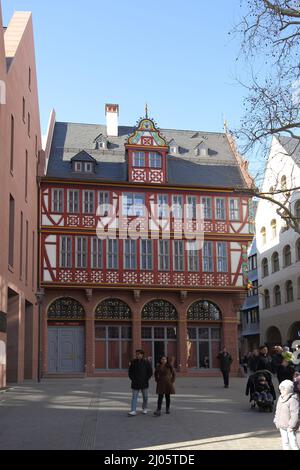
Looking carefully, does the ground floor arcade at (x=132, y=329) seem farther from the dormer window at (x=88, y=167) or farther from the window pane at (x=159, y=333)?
the dormer window at (x=88, y=167)

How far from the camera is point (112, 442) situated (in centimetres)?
1137

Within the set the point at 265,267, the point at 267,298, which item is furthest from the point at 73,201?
the point at 267,298

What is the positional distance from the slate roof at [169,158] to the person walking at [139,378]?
2291cm

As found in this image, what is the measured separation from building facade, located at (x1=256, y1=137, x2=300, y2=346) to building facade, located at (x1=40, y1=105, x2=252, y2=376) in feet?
21.6

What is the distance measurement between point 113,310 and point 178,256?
16.2 ft

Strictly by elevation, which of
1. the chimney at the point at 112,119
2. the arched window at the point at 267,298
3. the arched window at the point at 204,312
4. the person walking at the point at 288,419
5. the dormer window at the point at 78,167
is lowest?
the person walking at the point at 288,419

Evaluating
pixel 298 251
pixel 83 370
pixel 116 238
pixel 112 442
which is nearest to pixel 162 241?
pixel 116 238

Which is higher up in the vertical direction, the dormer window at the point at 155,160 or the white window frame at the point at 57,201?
the dormer window at the point at 155,160

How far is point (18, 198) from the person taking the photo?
27.6m

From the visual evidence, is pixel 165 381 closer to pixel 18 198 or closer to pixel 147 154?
pixel 18 198

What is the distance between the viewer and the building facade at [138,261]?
3669 centimetres

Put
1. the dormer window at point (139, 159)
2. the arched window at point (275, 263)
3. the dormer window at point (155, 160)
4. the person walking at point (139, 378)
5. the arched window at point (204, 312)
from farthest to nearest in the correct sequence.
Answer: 1. the arched window at point (275, 263)
2. the dormer window at point (155, 160)
3. the dormer window at point (139, 159)
4. the arched window at point (204, 312)
5. the person walking at point (139, 378)

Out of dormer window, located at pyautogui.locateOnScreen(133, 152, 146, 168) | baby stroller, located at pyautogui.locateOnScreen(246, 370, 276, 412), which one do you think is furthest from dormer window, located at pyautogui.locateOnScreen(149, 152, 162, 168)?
baby stroller, located at pyautogui.locateOnScreen(246, 370, 276, 412)

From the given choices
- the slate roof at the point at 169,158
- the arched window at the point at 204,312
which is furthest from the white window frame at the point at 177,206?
the arched window at the point at 204,312
